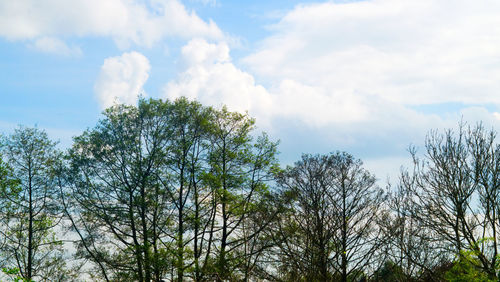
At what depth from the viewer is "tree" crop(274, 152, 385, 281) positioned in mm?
28828

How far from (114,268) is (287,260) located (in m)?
Answer: 10.8

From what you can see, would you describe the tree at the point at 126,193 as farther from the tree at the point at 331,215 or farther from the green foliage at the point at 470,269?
the green foliage at the point at 470,269

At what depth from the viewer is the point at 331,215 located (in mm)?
29578

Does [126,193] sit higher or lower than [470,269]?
higher

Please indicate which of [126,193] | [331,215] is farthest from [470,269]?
[126,193]

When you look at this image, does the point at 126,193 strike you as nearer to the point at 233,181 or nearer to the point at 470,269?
the point at 233,181

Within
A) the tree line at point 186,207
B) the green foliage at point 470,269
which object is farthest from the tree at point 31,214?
the green foliage at point 470,269

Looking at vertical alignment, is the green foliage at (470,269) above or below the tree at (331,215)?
below

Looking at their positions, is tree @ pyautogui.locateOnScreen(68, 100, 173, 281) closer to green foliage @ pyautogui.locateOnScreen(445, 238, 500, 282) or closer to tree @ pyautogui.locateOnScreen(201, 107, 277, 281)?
tree @ pyautogui.locateOnScreen(201, 107, 277, 281)

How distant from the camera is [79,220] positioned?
31047 millimetres

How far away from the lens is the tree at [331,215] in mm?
28828

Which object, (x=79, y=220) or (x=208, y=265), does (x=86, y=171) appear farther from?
(x=208, y=265)

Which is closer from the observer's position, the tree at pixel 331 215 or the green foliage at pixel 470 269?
the green foliage at pixel 470 269

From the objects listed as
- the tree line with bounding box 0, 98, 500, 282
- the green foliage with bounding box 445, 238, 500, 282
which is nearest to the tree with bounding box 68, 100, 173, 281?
the tree line with bounding box 0, 98, 500, 282
